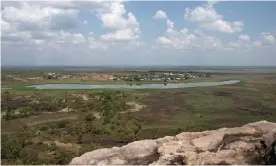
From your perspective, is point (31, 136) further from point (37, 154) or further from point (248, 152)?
point (248, 152)

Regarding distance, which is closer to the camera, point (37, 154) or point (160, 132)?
point (37, 154)

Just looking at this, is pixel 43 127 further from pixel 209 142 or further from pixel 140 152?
pixel 209 142

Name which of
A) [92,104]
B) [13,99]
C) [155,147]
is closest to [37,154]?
[155,147]

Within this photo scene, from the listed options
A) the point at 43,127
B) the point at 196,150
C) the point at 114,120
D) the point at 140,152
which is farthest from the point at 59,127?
the point at 196,150

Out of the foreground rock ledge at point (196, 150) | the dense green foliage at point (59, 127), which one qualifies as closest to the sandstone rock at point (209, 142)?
the foreground rock ledge at point (196, 150)

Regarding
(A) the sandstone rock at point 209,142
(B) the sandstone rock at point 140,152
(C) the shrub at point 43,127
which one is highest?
(A) the sandstone rock at point 209,142

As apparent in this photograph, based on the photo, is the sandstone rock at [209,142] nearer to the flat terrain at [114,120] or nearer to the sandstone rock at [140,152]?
the sandstone rock at [140,152]

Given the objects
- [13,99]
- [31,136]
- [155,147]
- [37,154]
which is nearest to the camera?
[155,147]
